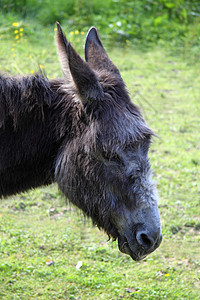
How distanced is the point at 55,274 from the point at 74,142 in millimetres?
1769

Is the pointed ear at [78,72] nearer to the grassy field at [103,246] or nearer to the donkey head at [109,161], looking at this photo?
the donkey head at [109,161]

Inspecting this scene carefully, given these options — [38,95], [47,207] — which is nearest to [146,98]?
[47,207]

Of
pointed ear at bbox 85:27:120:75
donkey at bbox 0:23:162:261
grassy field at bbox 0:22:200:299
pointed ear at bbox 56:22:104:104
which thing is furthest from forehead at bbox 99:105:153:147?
grassy field at bbox 0:22:200:299

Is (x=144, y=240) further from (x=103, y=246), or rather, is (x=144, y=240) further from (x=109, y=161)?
(x=103, y=246)

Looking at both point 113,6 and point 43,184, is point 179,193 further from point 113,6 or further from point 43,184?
point 113,6

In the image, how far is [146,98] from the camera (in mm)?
8680

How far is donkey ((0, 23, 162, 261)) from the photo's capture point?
10.6 feet

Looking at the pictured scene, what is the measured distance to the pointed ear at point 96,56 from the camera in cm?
370

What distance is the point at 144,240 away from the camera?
3252 millimetres

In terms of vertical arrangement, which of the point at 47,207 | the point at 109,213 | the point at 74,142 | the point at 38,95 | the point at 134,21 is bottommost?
the point at 47,207

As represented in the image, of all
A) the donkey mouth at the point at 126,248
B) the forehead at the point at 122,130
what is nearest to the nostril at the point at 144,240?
the donkey mouth at the point at 126,248

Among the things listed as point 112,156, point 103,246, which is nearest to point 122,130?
point 112,156

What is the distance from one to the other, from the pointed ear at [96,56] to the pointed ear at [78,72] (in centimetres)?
47

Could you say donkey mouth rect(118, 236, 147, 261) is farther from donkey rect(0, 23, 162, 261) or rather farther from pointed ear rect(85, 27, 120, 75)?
pointed ear rect(85, 27, 120, 75)
